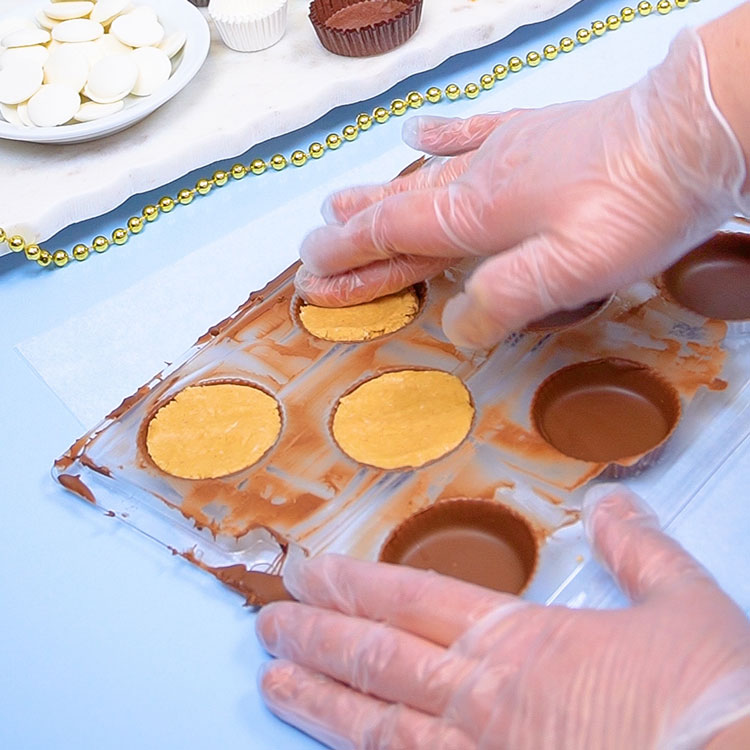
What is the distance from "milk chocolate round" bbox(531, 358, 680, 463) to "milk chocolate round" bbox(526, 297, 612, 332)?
0.10m

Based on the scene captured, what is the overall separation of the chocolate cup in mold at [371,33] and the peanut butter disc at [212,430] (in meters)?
1.02

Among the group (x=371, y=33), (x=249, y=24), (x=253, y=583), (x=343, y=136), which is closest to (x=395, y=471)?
(x=253, y=583)

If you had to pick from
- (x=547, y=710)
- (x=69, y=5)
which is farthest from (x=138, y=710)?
(x=69, y=5)

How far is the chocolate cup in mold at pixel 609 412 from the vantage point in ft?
4.83

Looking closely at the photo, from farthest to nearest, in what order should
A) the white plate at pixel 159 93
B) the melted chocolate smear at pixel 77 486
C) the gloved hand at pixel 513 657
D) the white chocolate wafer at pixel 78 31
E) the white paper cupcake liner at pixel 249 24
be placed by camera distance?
the white paper cupcake liner at pixel 249 24, the white chocolate wafer at pixel 78 31, the white plate at pixel 159 93, the melted chocolate smear at pixel 77 486, the gloved hand at pixel 513 657

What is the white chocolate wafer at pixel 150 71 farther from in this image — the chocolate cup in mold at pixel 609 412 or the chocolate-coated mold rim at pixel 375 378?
the chocolate cup in mold at pixel 609 412

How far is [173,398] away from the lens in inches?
64.1

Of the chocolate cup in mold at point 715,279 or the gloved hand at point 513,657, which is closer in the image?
the gloved hand at point 513,657

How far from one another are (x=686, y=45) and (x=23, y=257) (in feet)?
4.82

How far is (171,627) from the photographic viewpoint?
1439 millimetres

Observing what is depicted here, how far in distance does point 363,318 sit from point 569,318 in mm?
358

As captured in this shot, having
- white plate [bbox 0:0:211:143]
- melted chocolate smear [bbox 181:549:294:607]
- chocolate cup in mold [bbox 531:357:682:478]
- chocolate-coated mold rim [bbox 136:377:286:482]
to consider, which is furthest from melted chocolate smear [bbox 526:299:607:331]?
white plate [bbox 0:0:211:143]

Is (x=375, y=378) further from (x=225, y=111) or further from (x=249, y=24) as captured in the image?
(x=249, y=24)

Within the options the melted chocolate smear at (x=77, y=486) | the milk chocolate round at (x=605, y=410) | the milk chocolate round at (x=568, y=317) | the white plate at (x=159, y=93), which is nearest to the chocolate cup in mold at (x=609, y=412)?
the milk chocolate round at (x=605, y=410)
